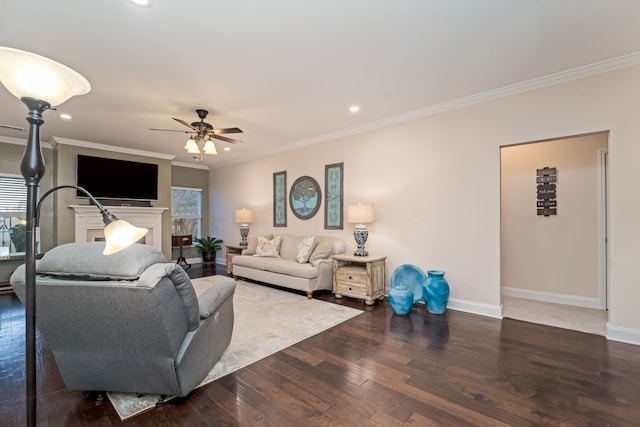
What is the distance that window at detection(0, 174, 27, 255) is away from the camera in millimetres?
5152

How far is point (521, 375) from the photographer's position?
2170mm

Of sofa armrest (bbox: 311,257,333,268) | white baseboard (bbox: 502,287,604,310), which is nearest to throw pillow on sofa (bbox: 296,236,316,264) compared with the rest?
sofa armrest (bbox: 311,257,333,268)

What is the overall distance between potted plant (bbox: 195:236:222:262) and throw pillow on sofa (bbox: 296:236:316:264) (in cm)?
325

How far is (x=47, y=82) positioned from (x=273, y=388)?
2.09m

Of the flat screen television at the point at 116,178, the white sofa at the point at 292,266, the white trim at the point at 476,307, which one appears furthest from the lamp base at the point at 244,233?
the white trim at the point at 476,307

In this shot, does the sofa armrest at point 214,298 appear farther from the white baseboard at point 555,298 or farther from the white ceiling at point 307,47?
the white baseboard at point 555,298

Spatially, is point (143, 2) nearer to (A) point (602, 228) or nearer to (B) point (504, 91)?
(B) point (504, 91)

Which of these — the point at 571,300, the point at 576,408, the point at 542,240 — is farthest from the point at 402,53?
the point at 571,300

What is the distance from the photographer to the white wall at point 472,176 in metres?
2.76

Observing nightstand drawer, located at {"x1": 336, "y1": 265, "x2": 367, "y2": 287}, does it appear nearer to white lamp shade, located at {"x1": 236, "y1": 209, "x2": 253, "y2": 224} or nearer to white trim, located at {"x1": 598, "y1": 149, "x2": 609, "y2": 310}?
white lamp shade, located at {"x1": 236, "y1": 209, "x2": 253, "y2": 224}

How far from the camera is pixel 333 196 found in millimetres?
5051

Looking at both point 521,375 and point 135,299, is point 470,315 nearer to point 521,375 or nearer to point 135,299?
point 521,375

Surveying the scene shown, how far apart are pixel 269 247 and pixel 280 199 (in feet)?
3.68

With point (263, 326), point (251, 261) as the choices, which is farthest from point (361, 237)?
point (251, 261)
